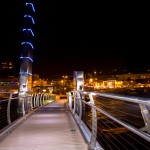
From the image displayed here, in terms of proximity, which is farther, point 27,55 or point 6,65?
point 6,65

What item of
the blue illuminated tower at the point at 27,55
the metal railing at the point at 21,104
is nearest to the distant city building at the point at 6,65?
the blue illuminated tower at the point at 27,55

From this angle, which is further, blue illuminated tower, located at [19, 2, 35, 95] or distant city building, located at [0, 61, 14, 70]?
distant city building, located at [0, 61, 14, 70]

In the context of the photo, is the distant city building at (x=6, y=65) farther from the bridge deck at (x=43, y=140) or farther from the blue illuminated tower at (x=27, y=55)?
the bridge deck at (x=43, y=140)

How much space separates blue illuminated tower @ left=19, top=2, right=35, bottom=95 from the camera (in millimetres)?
25139

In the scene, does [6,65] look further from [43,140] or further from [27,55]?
[43,140]

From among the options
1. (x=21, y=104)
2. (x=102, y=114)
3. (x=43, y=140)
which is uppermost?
(x=21, y=104)

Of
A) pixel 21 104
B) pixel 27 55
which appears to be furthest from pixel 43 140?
pixel 27 55

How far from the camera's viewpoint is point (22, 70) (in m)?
26.3

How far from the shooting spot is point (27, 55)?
95.2 ft

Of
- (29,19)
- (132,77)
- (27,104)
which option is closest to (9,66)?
(132,77)

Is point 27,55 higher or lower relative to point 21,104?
higher

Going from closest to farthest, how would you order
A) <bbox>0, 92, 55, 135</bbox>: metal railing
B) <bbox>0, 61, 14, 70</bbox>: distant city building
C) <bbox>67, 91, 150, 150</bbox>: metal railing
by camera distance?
<bbox>67, 91, 150, 150</bbox>: metal railing → <bbox>0, 92, 55, 135</bbox>: metal railing → <bbox>0, 61, 14, 70</bbox>: distant city building

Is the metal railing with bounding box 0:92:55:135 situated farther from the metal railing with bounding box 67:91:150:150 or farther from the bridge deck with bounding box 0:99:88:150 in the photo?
the metal railing with bounding box 67:91:150:150

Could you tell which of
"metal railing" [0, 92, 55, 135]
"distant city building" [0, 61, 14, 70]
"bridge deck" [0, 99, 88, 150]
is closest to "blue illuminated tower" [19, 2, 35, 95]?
"metal railing" [0, 92, 55, 135]
